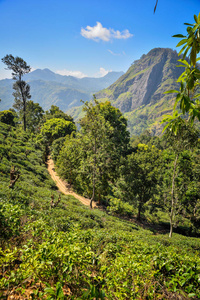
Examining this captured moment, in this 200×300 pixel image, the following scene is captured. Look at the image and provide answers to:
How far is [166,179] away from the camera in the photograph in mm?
17609

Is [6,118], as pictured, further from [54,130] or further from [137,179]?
[137,179]

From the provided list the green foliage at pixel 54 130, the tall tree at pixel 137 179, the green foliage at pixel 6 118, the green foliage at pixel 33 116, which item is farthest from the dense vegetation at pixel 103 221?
the green foliage at pixel 33 116

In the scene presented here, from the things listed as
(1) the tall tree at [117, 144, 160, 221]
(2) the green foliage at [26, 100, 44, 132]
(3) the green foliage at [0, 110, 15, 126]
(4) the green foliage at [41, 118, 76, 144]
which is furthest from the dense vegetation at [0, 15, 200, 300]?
(2) the green foliage at [26, 100, 44, 132]

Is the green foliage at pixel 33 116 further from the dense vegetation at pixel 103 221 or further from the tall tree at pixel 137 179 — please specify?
the tall tree at pixel 137 179

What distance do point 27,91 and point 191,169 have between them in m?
32.4

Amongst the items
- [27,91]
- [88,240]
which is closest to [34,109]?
[27,91]

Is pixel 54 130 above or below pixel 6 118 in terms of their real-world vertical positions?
below

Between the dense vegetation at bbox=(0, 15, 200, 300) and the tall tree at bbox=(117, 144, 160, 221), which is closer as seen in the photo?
the dense vegetation at bbox=(0, 15, 200, 300)

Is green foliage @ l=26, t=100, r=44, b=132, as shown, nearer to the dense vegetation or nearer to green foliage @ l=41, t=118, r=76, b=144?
green foliage @ l=41, t=118, r=76, b=144

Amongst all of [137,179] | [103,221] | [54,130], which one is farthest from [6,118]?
[103,221]

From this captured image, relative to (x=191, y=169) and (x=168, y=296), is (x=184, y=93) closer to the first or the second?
(x=168, y=296)

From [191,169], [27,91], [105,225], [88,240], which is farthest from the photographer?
[27,91]

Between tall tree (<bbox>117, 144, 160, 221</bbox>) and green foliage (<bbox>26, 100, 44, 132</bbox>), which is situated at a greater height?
green foliage (<bbox>26, 100, 44, 132</bbox>)

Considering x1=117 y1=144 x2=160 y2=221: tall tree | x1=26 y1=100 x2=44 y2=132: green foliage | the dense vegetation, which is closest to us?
the dense vegetation
